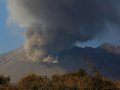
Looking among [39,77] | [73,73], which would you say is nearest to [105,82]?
[39,77]

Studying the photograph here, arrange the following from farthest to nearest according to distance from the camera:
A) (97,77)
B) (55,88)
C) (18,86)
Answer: (97,77) → (18,86) → (55,88)

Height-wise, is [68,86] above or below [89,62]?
below

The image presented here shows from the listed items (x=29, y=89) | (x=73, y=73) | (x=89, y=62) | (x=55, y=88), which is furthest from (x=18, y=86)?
(x=73, y=73)

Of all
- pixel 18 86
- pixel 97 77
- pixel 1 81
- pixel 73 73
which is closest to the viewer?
pixel 18 86

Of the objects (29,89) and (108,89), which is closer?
(29,89)

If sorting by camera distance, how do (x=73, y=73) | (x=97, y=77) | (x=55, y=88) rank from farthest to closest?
1. (x=73, y=73)
2. (x=97, y=77)
3. (x=55, y=88)

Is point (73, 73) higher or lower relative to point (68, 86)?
higher

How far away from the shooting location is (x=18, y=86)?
26141mm

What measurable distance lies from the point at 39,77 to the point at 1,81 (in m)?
3.58

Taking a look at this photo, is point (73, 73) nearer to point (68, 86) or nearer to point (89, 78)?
point (89, 78)

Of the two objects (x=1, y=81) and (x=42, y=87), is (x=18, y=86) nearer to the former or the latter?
(x=42, y=87)

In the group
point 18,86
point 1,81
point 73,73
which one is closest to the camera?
point 18,86

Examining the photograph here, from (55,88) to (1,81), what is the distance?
8799mm

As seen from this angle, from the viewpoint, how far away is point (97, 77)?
27922mm
